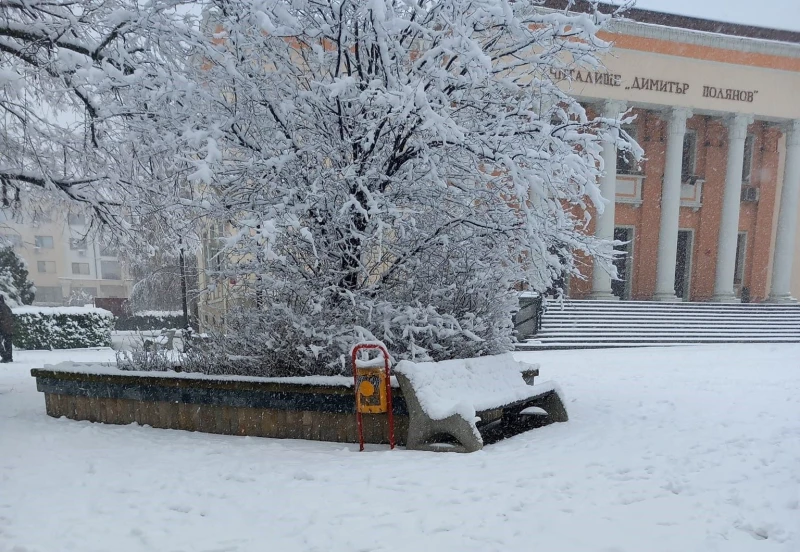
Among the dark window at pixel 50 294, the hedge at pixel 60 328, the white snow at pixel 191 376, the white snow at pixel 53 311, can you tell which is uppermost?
the white snow at pixel 191 376

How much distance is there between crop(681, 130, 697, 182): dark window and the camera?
21.7m

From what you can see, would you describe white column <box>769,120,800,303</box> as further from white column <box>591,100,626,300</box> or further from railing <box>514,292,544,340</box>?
railing <box>514,292,544,340</box>

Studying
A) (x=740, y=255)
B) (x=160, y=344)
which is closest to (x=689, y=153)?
(x=740, y=255)

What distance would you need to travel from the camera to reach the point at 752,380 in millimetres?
7953

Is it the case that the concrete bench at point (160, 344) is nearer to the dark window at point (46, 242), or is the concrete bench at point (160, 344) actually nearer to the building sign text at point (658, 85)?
the building sign text at point (658, 85)

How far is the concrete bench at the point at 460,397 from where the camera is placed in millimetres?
4449

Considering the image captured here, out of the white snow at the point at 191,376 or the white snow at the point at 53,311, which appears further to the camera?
the white snow at the point at 53,311

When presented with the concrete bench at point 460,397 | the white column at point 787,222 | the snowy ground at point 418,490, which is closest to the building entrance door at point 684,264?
the white column at point 787,222

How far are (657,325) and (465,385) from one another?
13.4 m

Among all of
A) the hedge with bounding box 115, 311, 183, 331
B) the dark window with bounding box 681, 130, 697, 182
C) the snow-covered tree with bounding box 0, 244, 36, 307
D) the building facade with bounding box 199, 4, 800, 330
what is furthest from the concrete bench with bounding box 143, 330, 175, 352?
the hedge with bounding box 115, 311, 183, 331

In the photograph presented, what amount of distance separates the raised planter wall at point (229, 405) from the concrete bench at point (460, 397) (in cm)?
33

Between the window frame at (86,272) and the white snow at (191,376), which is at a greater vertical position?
the white snow at (191,376)

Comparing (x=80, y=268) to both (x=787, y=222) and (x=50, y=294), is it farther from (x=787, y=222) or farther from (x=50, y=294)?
(x=787, y=222)

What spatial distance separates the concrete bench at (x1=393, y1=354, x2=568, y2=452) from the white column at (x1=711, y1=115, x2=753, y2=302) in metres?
17.8
